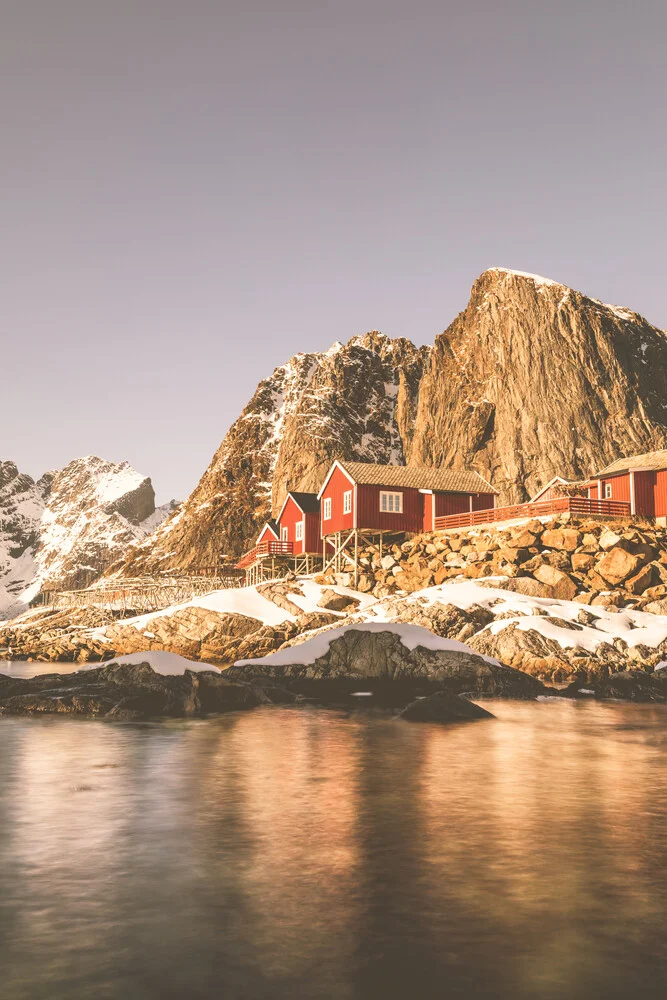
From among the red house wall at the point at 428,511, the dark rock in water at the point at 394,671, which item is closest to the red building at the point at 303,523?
the red house wall at the point at 428,511

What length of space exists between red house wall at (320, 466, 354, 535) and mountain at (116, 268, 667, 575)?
46.1 meters

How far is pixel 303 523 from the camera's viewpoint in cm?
6856

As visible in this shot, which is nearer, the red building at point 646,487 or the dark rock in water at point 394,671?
the dark rock in water at point 394,671

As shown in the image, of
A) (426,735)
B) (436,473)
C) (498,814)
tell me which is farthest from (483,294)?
(498,814)

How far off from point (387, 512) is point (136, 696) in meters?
34.2

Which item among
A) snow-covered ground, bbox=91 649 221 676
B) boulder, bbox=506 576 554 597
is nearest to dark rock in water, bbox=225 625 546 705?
snow-covered ground, bbox=91 649 221 676

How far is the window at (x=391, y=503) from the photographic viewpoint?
2329 inches

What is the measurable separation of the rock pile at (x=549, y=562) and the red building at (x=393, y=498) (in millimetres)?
2697

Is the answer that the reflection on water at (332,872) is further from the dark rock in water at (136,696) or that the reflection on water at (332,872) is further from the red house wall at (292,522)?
the red house wall at (292,522)

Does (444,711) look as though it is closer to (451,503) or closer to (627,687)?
(627,687)

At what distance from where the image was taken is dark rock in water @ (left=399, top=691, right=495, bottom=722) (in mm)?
24266

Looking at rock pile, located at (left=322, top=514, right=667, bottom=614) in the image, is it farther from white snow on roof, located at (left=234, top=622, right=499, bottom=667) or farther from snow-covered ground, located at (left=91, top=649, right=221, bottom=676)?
snow-covered ground, located at (left=91, top=649, right=221, bottom=676)

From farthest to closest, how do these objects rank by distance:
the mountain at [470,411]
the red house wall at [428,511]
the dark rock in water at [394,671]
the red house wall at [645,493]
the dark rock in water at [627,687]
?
the mountain at [470,411], the red house wall at [428,511], the red house wall at [645,493], the dark rock in water at [394,671], the dark rock in water at [627,687]

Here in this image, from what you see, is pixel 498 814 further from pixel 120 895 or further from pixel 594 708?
pixel 594 708
